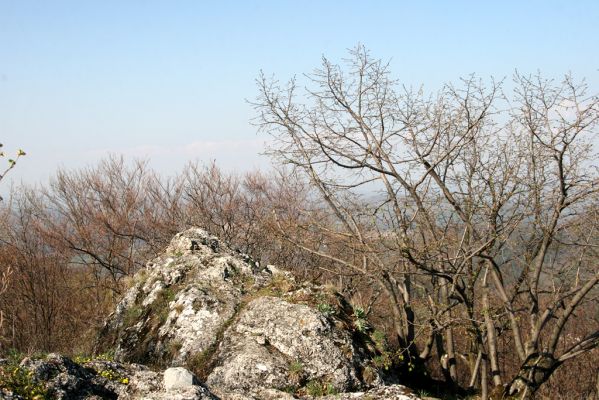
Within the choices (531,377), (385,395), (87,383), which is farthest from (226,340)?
(531,377)

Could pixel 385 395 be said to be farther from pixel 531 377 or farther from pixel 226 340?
pixel 531 377

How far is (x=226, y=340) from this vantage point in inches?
268

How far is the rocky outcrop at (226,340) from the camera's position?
458cm

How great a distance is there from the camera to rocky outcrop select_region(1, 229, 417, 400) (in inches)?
180

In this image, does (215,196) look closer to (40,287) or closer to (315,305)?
(40,287)

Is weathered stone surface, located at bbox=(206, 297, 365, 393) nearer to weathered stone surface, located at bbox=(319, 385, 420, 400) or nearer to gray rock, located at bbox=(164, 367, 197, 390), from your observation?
weathered stone surface, located at bbox=(319, 385, 420, 400)

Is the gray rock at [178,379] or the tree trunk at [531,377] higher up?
the gray rock at [178,379]

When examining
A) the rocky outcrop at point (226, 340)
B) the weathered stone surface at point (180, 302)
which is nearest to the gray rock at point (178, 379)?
the rocky outcrop at point (226, 340)

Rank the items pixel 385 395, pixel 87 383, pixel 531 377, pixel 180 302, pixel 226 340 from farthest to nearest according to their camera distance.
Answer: pixel 531 377 → pixel 180 302 → pixel 226 340 → pixel 385 395 → pixel 87 383

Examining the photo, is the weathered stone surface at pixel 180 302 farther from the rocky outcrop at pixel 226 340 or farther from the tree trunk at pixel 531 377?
the tree trunk at pixel 531 377

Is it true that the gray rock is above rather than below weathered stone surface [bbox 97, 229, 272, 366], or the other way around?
below

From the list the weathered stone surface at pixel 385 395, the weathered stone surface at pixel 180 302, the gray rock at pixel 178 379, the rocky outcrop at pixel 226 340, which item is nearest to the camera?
the gray rock at pixel 178 379

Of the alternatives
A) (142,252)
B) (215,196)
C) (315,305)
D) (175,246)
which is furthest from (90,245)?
(315,305)

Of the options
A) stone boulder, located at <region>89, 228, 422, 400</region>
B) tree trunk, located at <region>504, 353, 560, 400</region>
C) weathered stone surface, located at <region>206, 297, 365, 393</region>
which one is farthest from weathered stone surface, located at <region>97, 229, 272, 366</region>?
tree trunk, located at <region>504, 353, 560, 400</region>
